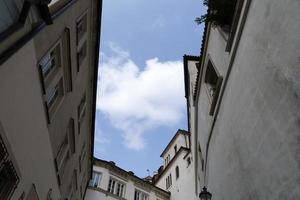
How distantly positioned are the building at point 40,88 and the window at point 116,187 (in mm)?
12088

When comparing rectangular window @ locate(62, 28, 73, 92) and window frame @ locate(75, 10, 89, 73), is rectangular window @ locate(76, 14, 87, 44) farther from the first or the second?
rectangular window @ locate(62, 28, 73, 92)

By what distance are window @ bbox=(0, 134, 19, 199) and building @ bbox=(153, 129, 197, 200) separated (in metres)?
19.7

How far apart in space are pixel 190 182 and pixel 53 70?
20.2 metres

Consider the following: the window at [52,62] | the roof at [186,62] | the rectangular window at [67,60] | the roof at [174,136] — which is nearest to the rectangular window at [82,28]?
the rectangular window at [67,60]

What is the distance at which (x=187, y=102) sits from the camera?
19125 millimetres

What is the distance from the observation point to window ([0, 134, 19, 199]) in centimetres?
618

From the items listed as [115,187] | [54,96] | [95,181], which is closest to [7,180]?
[54,96]

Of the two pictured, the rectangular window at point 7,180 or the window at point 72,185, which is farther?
the window at point 72,185

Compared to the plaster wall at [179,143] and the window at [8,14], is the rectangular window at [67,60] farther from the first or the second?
the plaster wall at [179,143]

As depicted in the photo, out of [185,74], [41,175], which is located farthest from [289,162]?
[185,74]

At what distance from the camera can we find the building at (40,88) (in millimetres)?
6230

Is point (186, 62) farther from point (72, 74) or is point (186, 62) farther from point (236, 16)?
point (236, 16)

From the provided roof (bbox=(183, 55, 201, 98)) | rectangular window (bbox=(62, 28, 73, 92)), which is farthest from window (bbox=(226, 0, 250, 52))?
roof (bbox=(183, 55, 201, 98))

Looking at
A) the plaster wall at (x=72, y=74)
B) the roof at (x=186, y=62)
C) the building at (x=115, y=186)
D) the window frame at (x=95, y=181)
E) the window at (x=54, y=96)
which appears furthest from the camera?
the window frame at (x=95, y=181)
